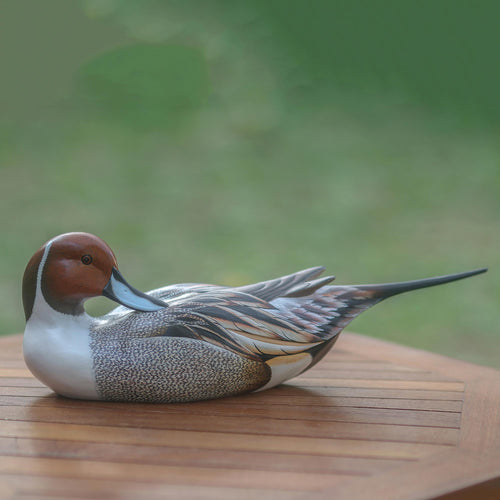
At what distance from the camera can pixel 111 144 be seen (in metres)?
4.04

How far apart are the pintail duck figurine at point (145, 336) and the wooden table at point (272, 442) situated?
5 cm

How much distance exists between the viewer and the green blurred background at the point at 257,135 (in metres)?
3.60

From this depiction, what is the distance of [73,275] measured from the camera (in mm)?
1357

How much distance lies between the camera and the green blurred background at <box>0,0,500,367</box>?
3602mm

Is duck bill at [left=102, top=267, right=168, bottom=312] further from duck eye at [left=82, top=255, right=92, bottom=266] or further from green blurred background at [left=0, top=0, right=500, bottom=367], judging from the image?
green blurred background at [left=0, top=0, right=500, bottom=367]

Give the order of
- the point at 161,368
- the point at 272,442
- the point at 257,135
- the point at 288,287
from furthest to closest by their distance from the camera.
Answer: the point at 257,135 → the point at 288,287 → the point at 161,368 → the point at 272,442

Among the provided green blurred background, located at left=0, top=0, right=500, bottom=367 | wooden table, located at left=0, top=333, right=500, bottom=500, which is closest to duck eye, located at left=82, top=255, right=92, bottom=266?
wooden table, located at left=0, top=333, right=500, bottom=500

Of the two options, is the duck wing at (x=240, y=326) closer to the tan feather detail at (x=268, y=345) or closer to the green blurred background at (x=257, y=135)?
the tan feather detail at (x=268, y=345)

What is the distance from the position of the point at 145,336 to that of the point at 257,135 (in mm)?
2888

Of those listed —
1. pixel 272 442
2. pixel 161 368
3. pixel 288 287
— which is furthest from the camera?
pixel 288 287

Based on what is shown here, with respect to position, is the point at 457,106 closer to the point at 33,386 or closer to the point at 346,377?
the point at 346,377

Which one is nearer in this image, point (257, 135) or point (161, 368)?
point (161, 368)

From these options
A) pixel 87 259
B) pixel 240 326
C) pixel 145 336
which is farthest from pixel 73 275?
pixel 240 326

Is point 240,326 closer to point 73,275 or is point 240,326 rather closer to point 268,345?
point 268,345
